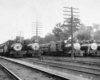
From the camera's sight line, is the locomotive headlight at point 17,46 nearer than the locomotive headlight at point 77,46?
Yes

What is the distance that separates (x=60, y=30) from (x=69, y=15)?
4732cm

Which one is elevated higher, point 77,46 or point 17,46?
point 77,46

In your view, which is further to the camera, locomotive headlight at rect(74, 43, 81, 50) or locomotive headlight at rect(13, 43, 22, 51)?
locomotive headlight at rect(74, 43, 81, 50)

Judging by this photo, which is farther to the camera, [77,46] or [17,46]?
[77,46]

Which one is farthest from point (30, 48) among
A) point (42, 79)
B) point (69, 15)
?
point (42, 79)

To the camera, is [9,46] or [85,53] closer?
[9,46]

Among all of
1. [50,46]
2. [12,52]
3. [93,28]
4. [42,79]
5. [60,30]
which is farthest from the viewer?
[60,30]

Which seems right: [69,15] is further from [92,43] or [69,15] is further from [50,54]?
[50,54]

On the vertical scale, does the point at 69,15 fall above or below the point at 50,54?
above

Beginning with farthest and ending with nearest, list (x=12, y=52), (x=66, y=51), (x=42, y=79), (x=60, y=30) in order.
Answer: (x=60, y=30) < (x=66, y=51) < (x=12, y=52) < (x=42, y=79)

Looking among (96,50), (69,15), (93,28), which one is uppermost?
(93,28)

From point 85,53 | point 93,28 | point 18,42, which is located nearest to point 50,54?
point 85,53

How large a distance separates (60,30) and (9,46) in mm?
51729

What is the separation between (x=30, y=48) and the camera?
22.5 m
